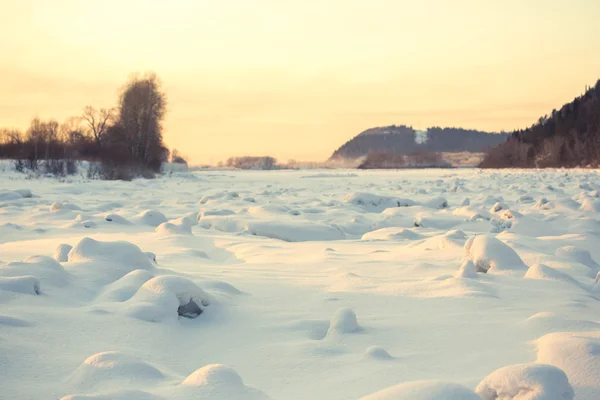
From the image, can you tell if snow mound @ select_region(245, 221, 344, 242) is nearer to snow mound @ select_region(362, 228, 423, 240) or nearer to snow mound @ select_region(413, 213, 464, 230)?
snow mound @ select_region(362, 228, 423, 240)

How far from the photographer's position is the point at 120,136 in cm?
2958

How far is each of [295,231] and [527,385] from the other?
4383 millimetres

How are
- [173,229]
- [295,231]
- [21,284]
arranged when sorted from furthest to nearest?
[295,231]
[173,229]
[21,284]

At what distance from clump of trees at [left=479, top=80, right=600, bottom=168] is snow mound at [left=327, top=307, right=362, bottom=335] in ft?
127

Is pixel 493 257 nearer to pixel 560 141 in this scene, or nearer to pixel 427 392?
pixel 427 392

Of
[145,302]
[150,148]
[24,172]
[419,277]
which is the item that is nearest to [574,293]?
[419,277]

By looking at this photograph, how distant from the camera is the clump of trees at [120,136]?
73.8ft

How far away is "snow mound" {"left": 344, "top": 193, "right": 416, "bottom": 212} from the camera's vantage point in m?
9.45

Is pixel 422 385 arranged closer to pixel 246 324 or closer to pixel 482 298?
→ pixel 246 324

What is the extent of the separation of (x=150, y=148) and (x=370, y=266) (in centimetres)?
2811

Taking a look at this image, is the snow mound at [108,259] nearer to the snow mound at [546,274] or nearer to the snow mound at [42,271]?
the snow mound at [42,271]

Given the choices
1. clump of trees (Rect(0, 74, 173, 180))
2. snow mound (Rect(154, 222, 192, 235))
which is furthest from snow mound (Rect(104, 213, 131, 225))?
clump of trees (Rect(0, 74, 173, 180))

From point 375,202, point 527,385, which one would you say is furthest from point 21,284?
point 375,202

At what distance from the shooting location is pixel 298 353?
1.94 metres
